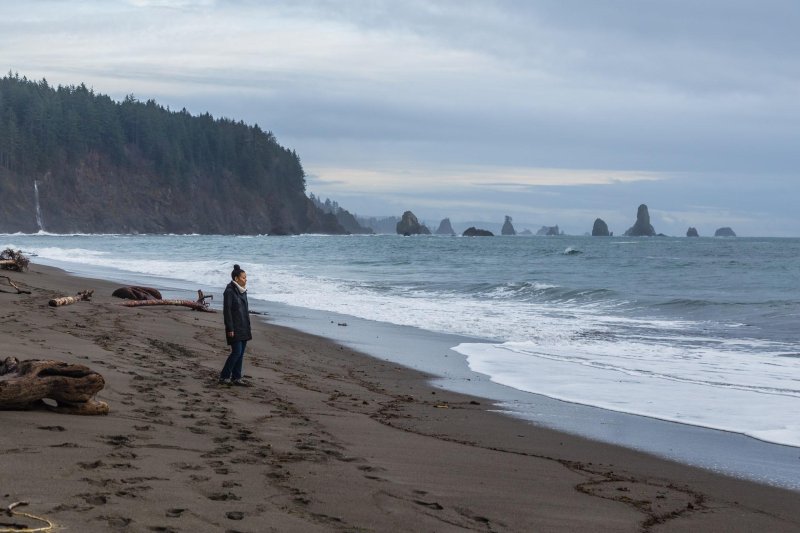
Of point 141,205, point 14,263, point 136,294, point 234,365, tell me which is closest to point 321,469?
point 234,365

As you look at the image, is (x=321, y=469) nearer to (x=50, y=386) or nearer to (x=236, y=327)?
(x=50, y=386)

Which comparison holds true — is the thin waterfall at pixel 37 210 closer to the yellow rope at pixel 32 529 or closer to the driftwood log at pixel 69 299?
the driftwood log at pixel 69 299

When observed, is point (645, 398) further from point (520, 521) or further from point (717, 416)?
point (520, 521)

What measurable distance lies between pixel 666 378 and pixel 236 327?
606cm

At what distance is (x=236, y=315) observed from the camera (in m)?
10.7

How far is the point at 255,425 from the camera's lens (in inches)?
302

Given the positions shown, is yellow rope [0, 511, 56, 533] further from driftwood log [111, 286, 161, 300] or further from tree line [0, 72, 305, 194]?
tree line [0, 72, 305, 194]

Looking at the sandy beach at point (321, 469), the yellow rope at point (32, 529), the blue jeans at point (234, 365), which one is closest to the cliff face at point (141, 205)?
the blue jeans at point (234, 365)

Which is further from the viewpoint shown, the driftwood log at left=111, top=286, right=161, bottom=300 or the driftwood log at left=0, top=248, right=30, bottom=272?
the driftwood log at left=0, top=248, right=30, bottom=272

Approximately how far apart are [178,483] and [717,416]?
6.53m

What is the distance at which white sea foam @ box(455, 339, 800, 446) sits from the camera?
9.76 metres

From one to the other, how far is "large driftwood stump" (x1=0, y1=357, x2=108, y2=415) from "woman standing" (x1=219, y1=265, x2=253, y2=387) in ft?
9.98

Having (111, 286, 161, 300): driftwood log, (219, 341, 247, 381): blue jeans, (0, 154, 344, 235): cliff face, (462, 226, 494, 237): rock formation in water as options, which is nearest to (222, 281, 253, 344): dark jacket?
(219, 341, 247, 381): blue jeans

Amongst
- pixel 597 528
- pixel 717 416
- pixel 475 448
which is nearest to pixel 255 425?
pixel 475 448
